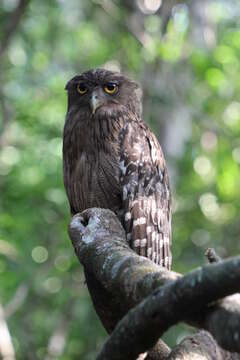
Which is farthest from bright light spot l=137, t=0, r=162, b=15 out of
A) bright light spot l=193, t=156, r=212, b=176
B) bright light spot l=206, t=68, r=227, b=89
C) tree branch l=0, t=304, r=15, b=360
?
tree branch l=0, t=304, r=15, b=360

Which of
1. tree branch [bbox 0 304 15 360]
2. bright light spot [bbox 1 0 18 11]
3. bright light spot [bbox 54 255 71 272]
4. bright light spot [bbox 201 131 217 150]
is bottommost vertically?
tree branch [bbox 0 304 15 360]

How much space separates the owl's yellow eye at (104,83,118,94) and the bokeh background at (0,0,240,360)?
9.50 feet

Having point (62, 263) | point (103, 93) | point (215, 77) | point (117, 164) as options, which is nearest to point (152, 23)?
point (215, 77)

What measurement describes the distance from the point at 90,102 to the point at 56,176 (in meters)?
4.34

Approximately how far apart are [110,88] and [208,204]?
443 centimetres

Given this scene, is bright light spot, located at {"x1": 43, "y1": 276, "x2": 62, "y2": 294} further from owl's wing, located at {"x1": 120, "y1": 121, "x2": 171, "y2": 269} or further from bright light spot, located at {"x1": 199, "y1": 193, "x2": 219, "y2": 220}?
owl's wing, located at {"x1": 120, "y1": 121, "x2": 171, "y2": 269}

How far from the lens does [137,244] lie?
15.2 feet

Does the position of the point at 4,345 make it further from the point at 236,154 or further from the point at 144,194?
the point at 236,154

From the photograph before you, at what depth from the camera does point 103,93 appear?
5.11 meters

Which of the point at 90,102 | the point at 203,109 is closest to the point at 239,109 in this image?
the point at 203,109

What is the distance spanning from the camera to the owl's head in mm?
5051

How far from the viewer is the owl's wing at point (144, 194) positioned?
184 inches

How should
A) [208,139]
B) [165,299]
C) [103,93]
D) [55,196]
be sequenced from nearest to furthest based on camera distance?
1. [165,299]
2. [103,93]
3. [55,196]
4. [208,139]

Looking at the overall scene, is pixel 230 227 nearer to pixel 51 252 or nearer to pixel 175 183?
pixel 175 183
